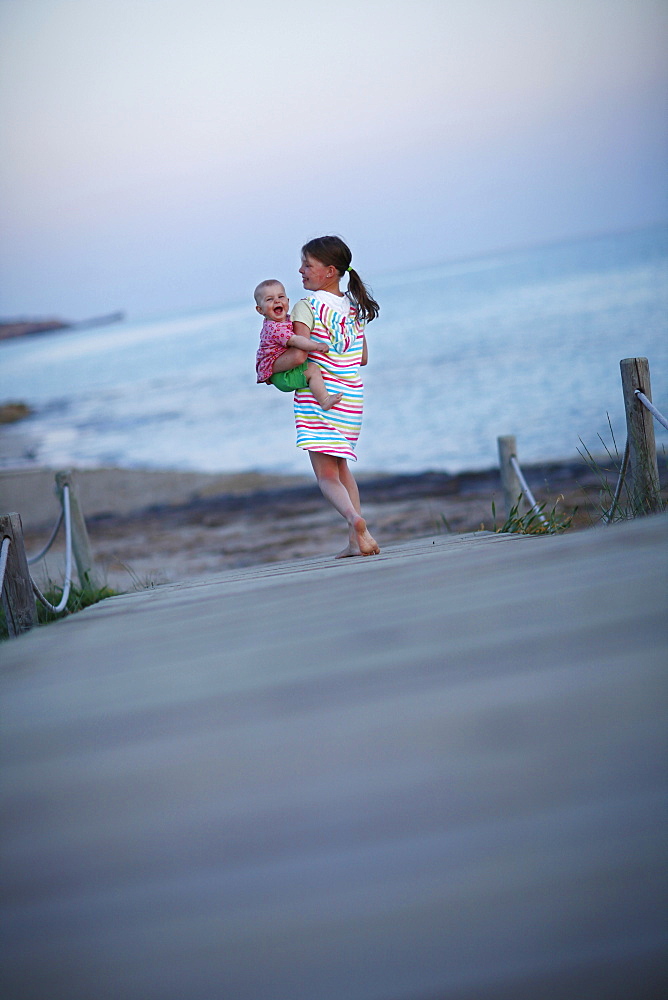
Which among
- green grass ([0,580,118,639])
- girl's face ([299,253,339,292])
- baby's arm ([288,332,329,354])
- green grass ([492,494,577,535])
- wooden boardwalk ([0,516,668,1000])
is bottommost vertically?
green grass ([0,580,118,639])

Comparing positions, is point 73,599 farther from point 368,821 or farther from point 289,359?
point 368,821

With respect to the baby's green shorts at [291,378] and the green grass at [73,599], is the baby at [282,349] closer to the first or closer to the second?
the baby's green shorts at [291,378]

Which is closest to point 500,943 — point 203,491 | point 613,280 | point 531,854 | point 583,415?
point 531,854

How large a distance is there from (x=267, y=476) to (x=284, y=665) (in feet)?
49.0

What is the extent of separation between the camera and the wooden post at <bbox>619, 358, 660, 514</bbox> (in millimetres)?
4648

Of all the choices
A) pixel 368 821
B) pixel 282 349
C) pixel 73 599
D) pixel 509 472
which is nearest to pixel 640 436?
pixel 282 349

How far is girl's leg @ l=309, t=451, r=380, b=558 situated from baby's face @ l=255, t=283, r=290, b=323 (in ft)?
2.29

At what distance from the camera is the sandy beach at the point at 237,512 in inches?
388

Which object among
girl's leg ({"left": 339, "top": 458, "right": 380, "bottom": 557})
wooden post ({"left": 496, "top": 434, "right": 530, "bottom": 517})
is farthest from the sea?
girl's leg ({"left": 339, "top": 458, "right": 380, "bottom": 557})

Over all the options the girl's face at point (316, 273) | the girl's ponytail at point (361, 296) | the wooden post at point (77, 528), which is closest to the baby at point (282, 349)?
the girl's face at point (316, 273)

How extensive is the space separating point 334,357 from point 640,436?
1.67m

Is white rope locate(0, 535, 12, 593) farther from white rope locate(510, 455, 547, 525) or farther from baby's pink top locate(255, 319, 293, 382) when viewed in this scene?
white rope locate(510, 455, 547, 525)

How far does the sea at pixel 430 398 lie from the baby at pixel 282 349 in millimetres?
2712

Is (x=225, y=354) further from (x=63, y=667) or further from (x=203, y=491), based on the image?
(x=63, y=667)
